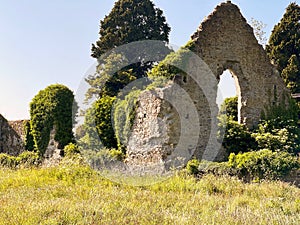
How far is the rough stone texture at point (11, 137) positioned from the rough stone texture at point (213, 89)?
24.8 ft

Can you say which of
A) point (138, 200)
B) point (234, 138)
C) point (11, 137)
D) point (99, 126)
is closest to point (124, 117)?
point (99, 126)

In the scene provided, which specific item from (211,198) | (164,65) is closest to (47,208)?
(211,198)

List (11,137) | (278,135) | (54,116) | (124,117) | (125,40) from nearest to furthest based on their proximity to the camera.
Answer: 1. (124,117)
2. (278,135)
3. (54,116)
4. (11,137)
5. (125,40)

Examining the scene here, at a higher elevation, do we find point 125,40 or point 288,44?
point 125,40

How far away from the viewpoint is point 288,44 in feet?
82.4

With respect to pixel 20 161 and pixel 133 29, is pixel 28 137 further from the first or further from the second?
pixel 133 29

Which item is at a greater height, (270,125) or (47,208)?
(270,125)

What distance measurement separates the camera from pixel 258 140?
46.7 feet

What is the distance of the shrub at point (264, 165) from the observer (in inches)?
424

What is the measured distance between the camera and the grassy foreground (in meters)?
6.31

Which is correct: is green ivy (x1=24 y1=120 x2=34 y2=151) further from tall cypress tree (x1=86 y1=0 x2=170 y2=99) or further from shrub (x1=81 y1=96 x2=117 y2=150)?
tall cypress tree (x1=86 y1=0 x2=170 y2=99)

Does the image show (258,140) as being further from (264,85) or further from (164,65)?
(164,65)

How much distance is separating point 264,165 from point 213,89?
472 cm

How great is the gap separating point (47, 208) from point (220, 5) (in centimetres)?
1127
